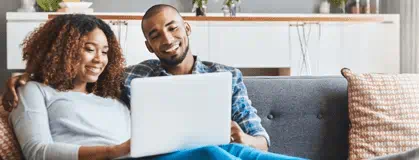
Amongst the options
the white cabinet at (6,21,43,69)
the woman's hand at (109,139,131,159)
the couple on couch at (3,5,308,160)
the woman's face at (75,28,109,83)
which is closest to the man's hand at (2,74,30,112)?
the couple on couch at (3,5,308,160)

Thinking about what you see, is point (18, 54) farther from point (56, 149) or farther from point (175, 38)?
point (56, 149)

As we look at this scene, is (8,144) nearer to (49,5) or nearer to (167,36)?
(167,36)

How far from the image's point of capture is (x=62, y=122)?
5.73 feet

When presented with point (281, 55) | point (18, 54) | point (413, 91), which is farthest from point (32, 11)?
point (413, 91)

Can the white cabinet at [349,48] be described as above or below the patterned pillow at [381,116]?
above

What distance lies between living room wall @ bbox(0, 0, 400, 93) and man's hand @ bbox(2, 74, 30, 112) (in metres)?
3.86

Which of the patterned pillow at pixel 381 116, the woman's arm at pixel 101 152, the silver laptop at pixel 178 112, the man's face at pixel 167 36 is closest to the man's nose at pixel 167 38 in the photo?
the man's face at pixel 167 36

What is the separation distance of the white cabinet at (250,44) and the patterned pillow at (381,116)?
2954 millimetres

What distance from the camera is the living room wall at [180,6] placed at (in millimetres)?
5543

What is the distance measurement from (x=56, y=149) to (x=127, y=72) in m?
0.59

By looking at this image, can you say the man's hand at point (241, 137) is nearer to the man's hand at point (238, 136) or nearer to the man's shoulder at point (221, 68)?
the man's hand at point (238, 136)

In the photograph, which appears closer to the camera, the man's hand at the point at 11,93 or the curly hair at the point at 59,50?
the man's hand at the point at 11,93

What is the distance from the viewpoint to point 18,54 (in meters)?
4.99

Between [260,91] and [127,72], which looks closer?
[127,72]
